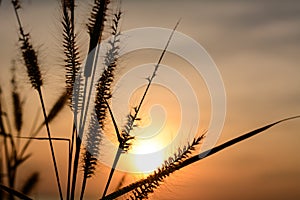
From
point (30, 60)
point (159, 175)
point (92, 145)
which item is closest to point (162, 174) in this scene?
point (159, 175)

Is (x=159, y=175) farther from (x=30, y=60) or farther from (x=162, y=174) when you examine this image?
(x=30, y=60)

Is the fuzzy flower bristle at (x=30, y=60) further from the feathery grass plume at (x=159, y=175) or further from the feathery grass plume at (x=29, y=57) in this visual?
the feathery grass plume at (x=159, y=175)

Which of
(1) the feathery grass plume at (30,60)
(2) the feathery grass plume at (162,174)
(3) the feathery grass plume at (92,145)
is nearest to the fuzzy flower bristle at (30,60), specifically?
(1) the feathery grass plume at (30,60)

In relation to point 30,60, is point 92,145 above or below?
below

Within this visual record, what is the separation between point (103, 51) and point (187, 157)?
0.38 m

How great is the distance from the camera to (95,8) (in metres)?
1.86

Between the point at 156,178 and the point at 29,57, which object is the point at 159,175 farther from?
the point at 29,57

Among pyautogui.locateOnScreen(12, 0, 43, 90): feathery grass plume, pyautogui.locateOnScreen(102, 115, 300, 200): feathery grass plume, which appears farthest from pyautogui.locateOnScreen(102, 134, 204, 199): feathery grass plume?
pyautogui.locateOnScreen(12, 0, 43, 90): feathery grass plume

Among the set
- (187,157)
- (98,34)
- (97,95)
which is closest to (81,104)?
(97,95)

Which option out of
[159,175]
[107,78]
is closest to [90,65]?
[107,78]

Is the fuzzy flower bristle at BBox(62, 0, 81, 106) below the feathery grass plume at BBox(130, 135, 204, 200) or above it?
above

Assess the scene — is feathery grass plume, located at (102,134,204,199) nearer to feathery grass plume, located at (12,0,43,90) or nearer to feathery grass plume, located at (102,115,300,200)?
feathery grass plume, located at (102,115,300,200)

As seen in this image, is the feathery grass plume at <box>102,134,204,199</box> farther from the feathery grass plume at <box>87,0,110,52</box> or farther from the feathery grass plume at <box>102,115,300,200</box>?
the feathery grass plume at <box>87,0,110,52</box>

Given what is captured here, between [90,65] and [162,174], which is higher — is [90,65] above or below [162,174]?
above
